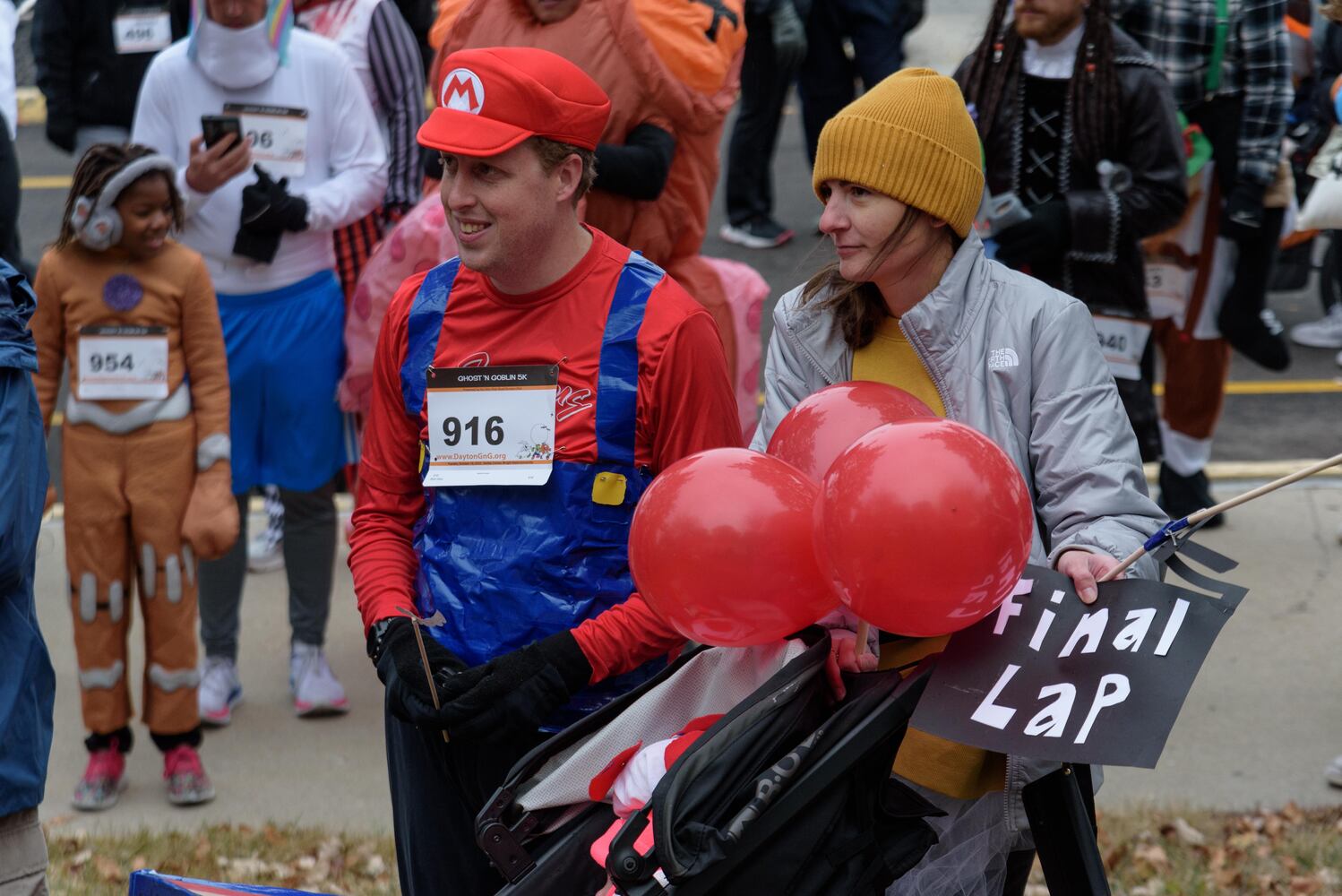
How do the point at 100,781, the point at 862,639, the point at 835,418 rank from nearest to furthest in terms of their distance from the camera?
the point at 862,639
the point at 835,418
the point at 100,781

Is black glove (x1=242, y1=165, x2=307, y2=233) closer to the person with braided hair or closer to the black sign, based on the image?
the person with braided hair

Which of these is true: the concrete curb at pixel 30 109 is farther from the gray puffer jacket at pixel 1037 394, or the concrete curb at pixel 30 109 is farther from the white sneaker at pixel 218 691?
the gray puffer jacket at pixel 1037 394

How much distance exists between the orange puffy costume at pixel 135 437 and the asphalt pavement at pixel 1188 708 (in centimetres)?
50

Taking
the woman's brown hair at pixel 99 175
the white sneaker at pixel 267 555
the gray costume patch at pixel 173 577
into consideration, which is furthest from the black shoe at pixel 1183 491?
the woman's brown hair at pixel 99 175

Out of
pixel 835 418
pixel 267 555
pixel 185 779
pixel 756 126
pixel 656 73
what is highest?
pixel 835 418

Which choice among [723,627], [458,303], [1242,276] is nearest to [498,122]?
[458,303]

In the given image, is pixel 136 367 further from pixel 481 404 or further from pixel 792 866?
pixel 792 866

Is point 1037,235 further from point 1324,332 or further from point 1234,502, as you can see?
point 1324,332

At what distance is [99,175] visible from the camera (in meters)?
4.57

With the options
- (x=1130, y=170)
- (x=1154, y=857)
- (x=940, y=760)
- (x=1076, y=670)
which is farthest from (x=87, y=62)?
(x=1076, y=670)

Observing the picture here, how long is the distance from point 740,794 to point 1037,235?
9.50 feet

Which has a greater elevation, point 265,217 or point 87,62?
point 265,217

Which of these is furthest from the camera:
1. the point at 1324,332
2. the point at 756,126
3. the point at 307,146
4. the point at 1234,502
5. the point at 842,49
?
the point at 756,126

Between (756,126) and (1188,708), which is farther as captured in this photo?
(756,126)
